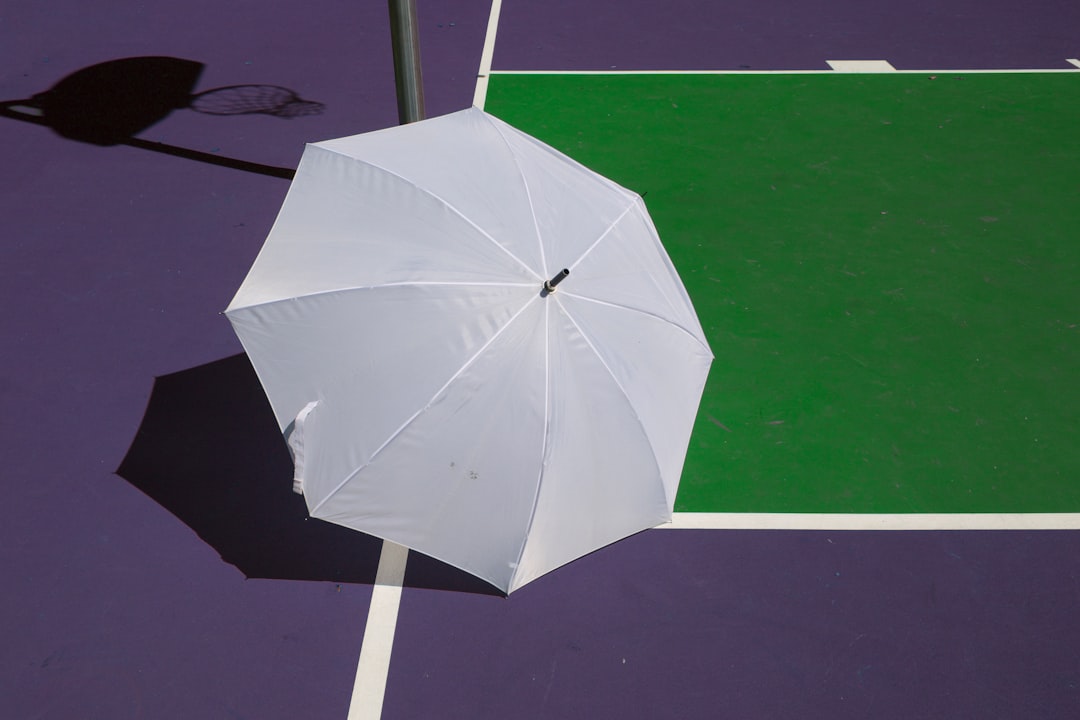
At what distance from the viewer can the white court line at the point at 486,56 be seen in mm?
9482

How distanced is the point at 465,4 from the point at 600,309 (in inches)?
333

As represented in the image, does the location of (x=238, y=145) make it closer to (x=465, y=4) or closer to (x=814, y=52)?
(x=465, y=4)

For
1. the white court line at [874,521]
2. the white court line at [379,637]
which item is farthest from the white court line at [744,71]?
the white court line at [379,637]

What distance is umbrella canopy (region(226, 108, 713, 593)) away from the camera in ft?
12.9

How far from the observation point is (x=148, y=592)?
196 inches

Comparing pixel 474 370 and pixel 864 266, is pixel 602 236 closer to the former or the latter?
pixel 474 370

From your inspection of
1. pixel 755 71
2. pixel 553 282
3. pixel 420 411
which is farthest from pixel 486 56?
pixel 420 411

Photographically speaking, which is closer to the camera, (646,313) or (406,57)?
(646,313)

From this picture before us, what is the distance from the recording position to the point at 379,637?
15.9ft

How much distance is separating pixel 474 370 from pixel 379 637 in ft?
5.97

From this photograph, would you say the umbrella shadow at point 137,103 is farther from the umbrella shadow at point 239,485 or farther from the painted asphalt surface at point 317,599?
the umbrella shadow at point 239,485

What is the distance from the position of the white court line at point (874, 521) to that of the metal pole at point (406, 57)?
3800 millimetres

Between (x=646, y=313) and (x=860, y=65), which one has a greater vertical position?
(x=860, y=65)

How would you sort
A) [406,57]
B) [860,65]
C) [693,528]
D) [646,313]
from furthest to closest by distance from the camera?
[860,65] → [406,57] → [693,528] → [646,313]
